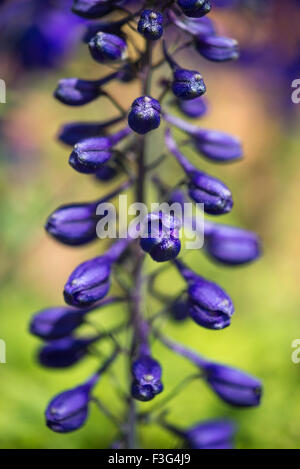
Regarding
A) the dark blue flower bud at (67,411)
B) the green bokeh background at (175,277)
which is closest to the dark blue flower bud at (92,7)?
the green bokeh background at (175,277)

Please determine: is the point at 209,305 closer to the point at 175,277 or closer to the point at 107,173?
the point at 107,173

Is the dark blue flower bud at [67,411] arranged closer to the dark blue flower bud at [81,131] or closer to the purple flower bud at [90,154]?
the purple flower bud at [90,154]

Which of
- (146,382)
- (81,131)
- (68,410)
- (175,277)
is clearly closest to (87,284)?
(146,382)

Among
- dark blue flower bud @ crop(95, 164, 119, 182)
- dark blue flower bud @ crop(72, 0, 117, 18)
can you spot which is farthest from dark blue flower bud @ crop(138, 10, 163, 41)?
dark blue flower bud @ crop(95, 164, 119, 182)

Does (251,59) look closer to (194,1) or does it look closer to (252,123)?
(252,123)
